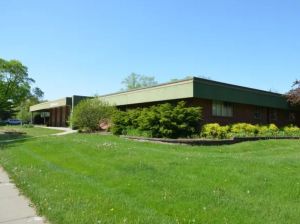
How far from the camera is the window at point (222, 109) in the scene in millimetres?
25672

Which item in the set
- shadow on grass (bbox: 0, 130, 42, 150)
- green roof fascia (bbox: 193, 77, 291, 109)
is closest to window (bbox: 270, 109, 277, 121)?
green roof fascia (bbox: 193, 77, 291, 109)

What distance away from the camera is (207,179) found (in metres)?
8.81

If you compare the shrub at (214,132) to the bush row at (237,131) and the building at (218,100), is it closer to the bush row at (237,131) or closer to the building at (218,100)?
the bush row at (237,131)

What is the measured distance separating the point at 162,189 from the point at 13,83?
76853 millimetres

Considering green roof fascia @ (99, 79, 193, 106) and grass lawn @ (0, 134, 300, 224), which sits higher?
green roof fascia @ (99, 79, 193, 106)

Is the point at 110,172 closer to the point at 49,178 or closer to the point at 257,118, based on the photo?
the point at 49,178

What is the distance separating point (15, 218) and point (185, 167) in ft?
15.3

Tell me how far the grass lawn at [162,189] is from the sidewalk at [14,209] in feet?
0.67

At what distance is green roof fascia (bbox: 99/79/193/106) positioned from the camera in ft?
76.0

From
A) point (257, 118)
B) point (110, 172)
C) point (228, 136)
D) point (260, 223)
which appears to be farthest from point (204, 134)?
point (260, 223)

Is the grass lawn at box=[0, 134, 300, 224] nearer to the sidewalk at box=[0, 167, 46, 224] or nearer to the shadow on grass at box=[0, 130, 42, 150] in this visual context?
the sidewalk at box=[0, 167, 46, 224]

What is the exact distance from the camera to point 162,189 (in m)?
8.12

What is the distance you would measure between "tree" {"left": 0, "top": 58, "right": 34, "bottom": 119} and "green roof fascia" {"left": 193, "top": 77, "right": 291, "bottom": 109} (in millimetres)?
61218

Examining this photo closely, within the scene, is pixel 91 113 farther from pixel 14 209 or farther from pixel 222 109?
pixel 14 209
